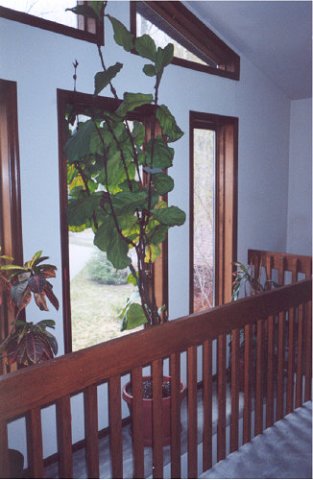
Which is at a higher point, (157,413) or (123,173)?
(123,173)

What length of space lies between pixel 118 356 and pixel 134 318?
3.63ft

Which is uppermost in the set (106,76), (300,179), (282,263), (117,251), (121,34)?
(121,34)

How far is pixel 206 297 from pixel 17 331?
2178 millimetres

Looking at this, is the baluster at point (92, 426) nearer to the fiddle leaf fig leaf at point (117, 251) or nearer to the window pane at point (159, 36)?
the fiddle leaf fig leaf at point (117, 251)

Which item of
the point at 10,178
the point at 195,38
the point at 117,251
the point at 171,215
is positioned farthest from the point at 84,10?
the point at 195,38

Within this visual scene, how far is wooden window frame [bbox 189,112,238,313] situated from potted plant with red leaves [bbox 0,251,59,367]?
2166 millimetres

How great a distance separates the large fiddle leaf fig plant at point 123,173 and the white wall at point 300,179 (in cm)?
246

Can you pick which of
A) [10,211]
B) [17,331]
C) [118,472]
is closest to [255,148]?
[10,211]

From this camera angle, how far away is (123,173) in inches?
106

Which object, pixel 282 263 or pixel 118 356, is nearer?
pixel 118 356

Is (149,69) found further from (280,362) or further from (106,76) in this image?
(280,362)

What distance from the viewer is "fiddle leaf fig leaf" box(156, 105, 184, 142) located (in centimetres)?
258

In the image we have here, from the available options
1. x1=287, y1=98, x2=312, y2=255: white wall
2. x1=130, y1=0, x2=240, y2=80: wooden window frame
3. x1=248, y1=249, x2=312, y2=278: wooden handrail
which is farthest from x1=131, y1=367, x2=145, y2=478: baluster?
x1=287, y1=98, x2=312, y2=255: white wall

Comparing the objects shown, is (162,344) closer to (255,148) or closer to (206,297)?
(206,297)
